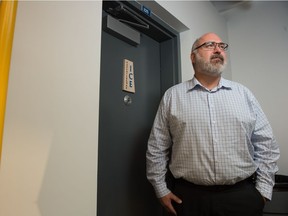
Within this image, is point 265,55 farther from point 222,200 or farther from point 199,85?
point 222,200

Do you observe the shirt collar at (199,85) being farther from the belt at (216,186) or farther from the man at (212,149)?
the belt at (216,186)

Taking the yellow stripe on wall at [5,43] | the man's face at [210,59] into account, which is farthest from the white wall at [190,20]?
the yellow stripe on wall at [5,43]

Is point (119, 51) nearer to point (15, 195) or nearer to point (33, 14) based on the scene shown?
point (33, 14)

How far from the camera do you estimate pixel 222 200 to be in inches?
47.1

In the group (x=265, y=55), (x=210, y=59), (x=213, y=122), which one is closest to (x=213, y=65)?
(x=210, y=59)

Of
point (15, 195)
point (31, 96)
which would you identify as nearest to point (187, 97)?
point (31, 96)

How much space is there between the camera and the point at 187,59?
2.00 meters

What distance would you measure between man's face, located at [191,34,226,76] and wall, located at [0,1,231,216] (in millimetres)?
664

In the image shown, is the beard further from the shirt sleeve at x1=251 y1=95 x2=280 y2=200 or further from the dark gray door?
the dark gray door

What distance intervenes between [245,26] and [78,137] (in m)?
2.40

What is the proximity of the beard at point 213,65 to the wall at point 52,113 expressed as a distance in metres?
0.66

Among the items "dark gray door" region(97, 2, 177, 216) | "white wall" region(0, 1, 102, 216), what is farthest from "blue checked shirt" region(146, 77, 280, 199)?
"white wall" region(0, 1, 102, 216)

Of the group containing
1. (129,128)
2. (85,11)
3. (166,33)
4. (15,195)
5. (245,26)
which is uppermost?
(245,26)

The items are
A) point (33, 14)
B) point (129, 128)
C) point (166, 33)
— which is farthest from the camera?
point (166, 33)
